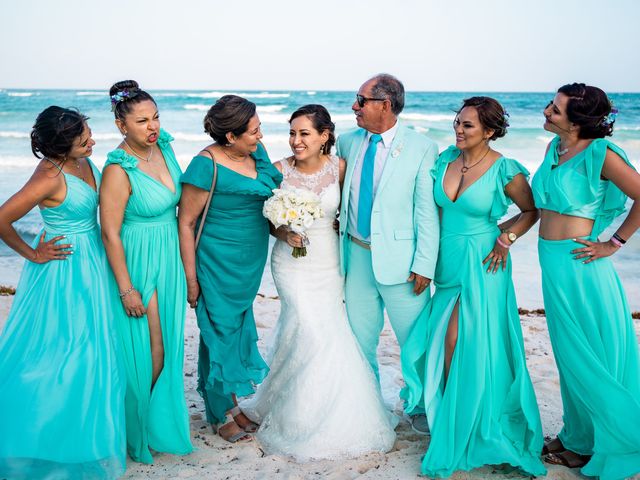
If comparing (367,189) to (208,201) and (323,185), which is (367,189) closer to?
(323,185)

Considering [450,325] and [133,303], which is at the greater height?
[133,303]

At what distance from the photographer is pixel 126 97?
3.63m

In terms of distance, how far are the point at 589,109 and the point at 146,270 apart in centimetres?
287

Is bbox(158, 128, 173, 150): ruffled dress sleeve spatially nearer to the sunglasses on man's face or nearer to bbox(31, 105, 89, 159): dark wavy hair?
bbox(31, 105, 89, 159): dark wavy hair

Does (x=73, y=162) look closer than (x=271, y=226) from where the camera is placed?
Yes

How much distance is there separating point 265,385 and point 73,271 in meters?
1.67

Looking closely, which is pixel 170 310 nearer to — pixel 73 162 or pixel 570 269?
pixel 73 162

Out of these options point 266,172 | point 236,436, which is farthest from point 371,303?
point 236,436

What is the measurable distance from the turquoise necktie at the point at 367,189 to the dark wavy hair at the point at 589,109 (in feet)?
4.03

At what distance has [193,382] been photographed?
5.41 meters

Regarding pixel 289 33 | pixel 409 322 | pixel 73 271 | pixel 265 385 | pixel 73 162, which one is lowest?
pixel 265 385

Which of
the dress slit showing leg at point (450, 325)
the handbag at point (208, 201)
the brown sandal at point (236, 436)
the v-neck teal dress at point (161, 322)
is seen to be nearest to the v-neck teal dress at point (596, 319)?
the dress slit showing leg at point (450, 325)

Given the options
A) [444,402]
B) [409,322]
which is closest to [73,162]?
[409,322]

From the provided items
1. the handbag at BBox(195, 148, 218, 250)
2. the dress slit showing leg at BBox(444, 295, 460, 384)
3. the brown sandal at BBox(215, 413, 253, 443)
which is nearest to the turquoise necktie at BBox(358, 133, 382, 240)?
the dress slit showing leg at BBox(444, 295, 460, 384)
